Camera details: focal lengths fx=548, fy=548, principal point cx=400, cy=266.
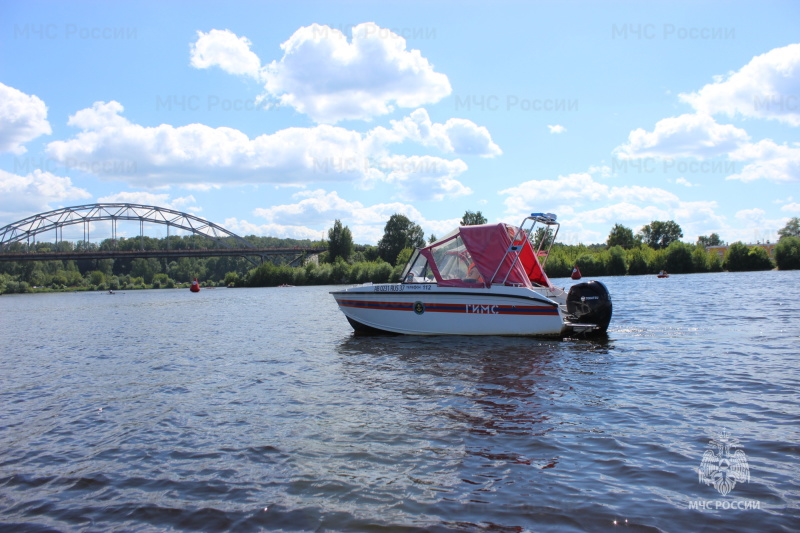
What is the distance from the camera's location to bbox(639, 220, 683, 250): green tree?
160m

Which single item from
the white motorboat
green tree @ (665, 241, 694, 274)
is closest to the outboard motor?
the white motorboat

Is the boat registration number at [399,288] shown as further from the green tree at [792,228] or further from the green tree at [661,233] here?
the green tree at [792,228]

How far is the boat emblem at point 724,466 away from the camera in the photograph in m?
6.17

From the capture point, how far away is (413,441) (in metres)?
7.95

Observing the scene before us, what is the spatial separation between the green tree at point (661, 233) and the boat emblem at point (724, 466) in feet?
555

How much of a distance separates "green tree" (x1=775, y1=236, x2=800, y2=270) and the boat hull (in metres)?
100

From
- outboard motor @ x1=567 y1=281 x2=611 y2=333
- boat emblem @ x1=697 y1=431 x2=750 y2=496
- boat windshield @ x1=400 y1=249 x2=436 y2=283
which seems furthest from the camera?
boat windshield @ x1=400 y1=249 x2=436 y2=283

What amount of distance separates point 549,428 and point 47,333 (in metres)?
29.8

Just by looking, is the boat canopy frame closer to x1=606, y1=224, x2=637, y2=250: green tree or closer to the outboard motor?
the outboard motor

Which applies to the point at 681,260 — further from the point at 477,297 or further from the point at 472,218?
the point at 477,297

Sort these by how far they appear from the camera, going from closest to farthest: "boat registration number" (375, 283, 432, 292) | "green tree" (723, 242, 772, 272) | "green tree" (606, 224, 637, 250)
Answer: "boat registration number" (375, 283, 432, 292), "green tree" (723, 242, 772, 272), "green tree" (606, 224, 637, 250)

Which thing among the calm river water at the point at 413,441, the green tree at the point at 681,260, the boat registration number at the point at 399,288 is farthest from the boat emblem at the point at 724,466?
the green tree at the point at 681,260

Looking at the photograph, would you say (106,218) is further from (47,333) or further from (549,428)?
(549,428)

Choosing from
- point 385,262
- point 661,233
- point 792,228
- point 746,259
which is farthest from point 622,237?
point 385,262
